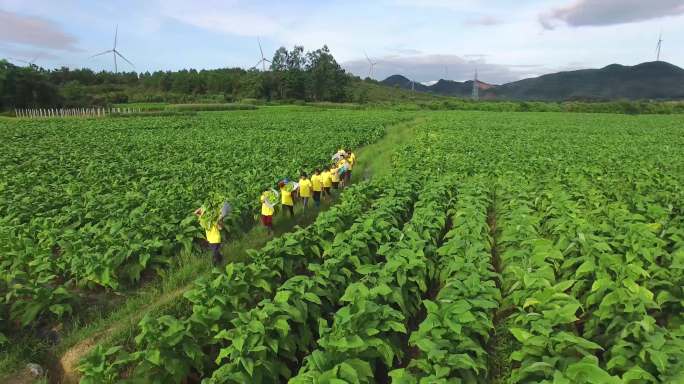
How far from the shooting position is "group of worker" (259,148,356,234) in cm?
1189

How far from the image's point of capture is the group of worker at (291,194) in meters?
9.78

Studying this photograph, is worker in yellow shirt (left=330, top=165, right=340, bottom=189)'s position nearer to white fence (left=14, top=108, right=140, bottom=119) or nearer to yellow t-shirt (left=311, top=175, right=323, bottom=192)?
yellow t-shirt (left=311, top=175, right=323, bottom=192)

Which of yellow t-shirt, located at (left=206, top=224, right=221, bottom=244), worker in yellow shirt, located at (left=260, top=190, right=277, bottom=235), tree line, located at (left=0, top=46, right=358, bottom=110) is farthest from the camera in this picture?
tree line, located at (left=0, top=46, right=358, bottom=110)

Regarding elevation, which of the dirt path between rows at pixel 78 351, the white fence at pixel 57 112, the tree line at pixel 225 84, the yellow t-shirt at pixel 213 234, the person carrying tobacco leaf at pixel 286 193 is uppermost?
the tree line at pixel 225 84

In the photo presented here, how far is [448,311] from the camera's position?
510 cm

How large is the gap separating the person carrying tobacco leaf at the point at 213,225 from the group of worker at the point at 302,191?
6.14 ft

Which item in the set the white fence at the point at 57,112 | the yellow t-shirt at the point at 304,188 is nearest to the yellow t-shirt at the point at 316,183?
the yellow t-shirt at the point at 304,188

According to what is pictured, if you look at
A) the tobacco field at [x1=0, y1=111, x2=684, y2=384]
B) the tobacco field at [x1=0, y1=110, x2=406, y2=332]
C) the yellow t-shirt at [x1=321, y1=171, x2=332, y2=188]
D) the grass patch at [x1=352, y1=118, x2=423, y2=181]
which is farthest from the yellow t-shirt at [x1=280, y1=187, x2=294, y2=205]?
the grass patch at [x1=352, y1=118, x2=423, y2=181]

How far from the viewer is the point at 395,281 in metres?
6.62

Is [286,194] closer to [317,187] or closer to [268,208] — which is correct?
[268,208]

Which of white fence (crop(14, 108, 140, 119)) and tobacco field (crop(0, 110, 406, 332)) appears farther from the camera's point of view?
white fence (crop(14, 108, 140, 119))

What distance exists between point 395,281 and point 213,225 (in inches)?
197

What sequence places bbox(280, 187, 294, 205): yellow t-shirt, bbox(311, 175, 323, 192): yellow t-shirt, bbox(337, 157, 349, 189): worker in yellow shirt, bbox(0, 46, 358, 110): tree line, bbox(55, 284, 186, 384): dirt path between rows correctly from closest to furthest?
bbox(55, 284, 186, 384): dirt path between rows, bbox(280, 187, 294, 205): yellow t-shirt, bbox(311, 175, 323, 192): yellow t-shirt, bbox(337, 157, 349, 189): worker in yellow shirt, bbox(0, 46, 358, 110): tree line

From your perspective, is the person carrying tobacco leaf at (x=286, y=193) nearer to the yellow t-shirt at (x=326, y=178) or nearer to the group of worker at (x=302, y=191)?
the group of worker at (x=302, y=191)
